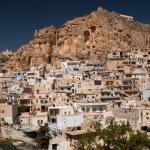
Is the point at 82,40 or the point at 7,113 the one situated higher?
the point at 82,40

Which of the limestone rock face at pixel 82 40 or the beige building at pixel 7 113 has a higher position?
the limestone rock face at pixel 82 40

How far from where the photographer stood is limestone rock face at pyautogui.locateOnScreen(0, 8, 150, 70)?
94.0m

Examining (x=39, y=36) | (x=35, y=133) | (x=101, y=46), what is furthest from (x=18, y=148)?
(x=39, y=36)

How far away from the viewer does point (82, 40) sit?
97.4m

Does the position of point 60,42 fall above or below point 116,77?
above

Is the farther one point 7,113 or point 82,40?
point 82,40

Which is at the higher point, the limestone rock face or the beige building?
the limestone rock face

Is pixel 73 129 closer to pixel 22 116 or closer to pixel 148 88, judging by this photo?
pixel 22 116

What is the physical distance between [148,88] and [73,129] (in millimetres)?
18468

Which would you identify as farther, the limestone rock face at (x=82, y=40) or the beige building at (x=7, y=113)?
the limestone rock face at (x=82, y=40)

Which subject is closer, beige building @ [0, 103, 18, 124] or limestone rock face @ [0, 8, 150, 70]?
beige building @ [0, 103, 18, 124]

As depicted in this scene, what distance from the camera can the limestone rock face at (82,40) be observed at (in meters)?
94.0

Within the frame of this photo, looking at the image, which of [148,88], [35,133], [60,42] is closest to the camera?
[35,133]

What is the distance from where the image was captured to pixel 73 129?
44.2m
